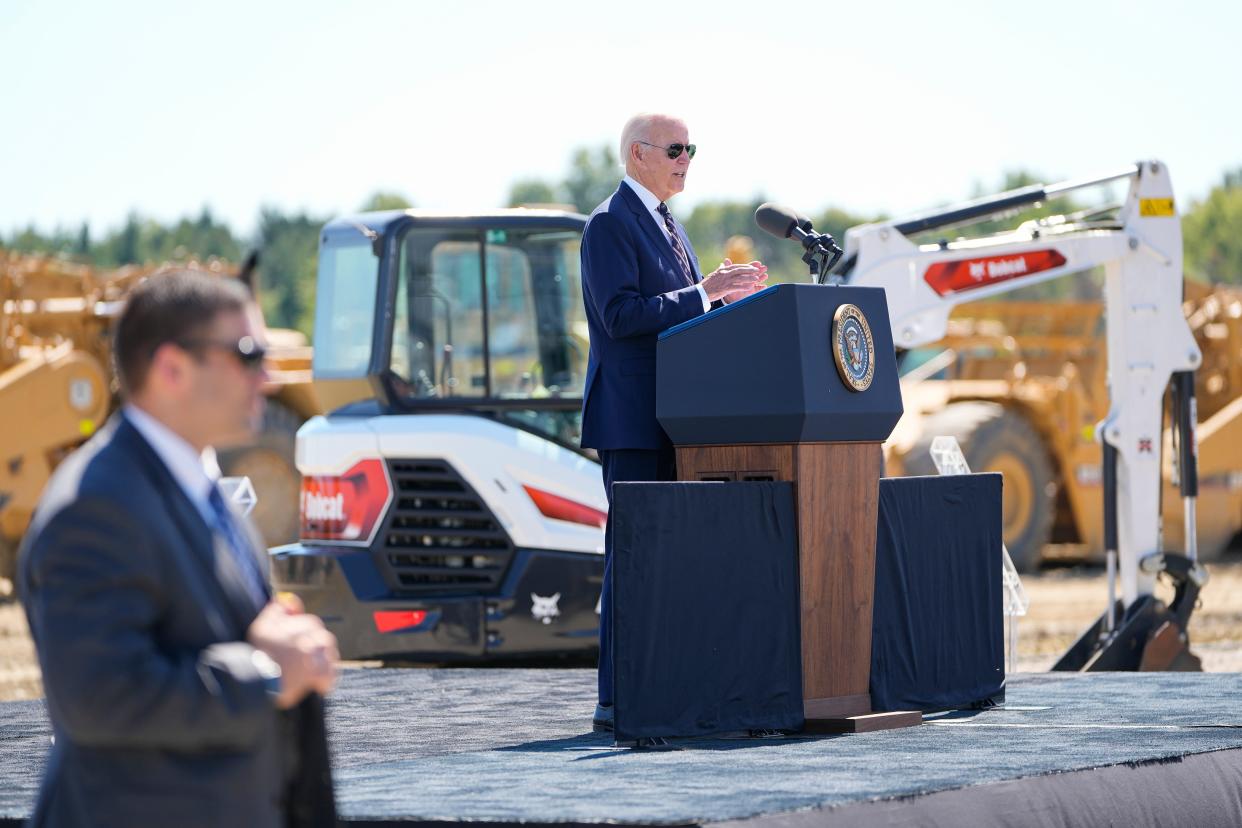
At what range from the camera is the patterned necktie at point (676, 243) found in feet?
18.4

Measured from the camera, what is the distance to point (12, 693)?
11.3 meters

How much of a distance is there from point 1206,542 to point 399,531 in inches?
441

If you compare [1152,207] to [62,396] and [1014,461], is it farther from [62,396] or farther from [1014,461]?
[62,396]

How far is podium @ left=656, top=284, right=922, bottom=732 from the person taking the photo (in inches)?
201

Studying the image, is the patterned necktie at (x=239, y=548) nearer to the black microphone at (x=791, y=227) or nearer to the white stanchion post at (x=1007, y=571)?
the black microphone at (x=791, y=227)

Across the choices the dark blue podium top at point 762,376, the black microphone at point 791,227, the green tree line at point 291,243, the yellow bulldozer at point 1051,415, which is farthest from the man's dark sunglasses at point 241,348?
the green tree line at point 291,243

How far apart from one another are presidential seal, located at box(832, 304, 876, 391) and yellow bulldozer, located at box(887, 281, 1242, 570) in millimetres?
10381

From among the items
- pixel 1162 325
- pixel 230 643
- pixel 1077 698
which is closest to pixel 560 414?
pixel 1162 325

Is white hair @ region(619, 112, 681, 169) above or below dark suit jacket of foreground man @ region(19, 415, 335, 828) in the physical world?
above

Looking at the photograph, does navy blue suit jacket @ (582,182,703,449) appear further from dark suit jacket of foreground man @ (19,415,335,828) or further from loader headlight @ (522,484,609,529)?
loader headlight @ (522,484,609,529)

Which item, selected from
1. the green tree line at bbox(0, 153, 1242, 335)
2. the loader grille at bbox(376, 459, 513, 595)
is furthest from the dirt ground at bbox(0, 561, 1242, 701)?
the green tree line at bbox(0, 153, 1242, 335)

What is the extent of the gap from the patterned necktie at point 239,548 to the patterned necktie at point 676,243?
3.20 m

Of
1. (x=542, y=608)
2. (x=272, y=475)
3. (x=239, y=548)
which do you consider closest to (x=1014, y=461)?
(x=272, y=475)

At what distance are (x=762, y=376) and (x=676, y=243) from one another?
71 cm
